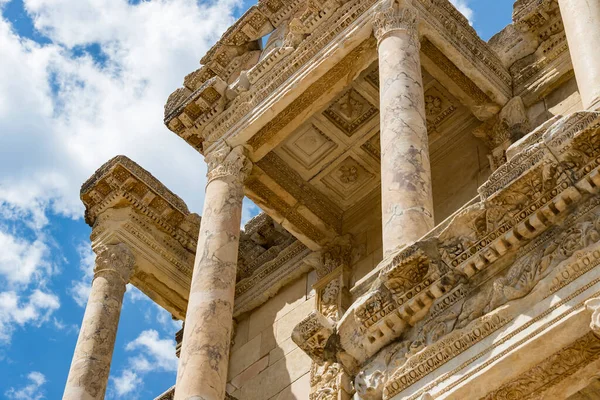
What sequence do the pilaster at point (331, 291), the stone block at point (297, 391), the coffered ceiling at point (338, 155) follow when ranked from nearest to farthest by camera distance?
the pilaster at point (331, 291) → the stone block at point (297, 391) → the coffered ceiling at point (338, 155)

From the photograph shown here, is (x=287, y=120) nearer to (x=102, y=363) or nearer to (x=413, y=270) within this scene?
(x=102, y=363)

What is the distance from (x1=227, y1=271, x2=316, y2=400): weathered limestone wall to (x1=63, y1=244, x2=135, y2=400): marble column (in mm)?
2120

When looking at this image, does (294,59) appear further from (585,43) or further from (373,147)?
(585,43)

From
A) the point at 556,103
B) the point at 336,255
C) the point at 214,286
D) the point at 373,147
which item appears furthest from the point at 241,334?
the point at 556,103

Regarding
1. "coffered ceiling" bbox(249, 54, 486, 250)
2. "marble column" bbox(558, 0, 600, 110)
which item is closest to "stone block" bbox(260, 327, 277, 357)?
"coffered ceiling" bbox(249, 54, 486, 250)

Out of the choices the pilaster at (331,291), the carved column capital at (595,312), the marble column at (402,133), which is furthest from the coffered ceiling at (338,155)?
the carved column capital at (595,312)

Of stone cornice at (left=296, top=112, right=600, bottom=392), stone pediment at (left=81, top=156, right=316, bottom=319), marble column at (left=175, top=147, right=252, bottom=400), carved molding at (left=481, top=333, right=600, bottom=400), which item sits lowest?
carved molding at (left=481, top=333, right=600, bottom=400)

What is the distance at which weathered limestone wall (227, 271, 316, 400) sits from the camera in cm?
1625

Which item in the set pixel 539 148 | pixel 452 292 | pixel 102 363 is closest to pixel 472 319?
pixel 452 292

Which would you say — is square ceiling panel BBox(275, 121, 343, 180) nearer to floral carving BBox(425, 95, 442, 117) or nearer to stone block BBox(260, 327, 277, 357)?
floral carving BBox(425, 95, 442, 117)

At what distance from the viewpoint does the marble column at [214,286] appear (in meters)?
12.9

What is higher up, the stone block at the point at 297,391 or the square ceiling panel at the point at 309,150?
the square ceiling panel at the point at 309,150

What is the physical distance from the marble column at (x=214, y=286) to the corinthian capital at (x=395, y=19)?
9.45 ft

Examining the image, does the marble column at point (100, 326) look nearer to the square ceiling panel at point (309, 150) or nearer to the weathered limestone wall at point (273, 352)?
the weathered limestone wall at point (273, 352)
